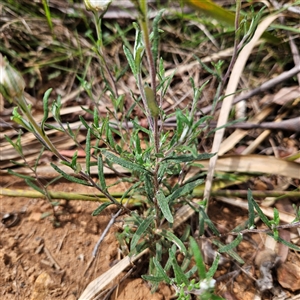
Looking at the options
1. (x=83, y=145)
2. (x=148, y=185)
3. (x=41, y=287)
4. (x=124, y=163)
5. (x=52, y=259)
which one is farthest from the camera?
(x=83, y=145)

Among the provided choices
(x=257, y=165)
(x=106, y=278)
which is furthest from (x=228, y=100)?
(x=106, y=278)

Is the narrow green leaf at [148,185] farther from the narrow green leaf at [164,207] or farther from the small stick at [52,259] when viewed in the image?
the small stick at [52,259]

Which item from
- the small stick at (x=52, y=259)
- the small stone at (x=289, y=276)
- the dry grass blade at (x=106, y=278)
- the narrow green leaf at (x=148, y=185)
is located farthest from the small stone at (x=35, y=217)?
the small stone at (x=289, y=276)

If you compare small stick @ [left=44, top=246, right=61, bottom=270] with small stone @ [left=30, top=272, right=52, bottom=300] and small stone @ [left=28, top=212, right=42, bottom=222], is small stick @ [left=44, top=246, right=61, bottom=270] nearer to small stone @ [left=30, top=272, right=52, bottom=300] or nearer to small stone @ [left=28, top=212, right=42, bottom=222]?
small stone @ [left=30, top=272, right=52, bottom=300]

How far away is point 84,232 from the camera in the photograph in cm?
219

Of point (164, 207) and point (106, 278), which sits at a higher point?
point (164, 207)

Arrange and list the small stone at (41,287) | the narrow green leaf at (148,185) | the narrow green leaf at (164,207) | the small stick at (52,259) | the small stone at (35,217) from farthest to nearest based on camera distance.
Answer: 1. the small stone at (35,217)
2. the small stick at (52,259)
3. the small stone at (41,287)
4. the narrow green leaf at (148,185)
5. the narrow green leaf at (164,207)

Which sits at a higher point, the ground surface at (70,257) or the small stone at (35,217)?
the small stone at (35,217)

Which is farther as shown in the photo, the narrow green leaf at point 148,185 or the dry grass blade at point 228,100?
the dry grass blade at point 228,100

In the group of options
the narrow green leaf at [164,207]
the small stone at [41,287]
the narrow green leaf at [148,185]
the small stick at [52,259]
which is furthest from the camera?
the small stick at [52,259]

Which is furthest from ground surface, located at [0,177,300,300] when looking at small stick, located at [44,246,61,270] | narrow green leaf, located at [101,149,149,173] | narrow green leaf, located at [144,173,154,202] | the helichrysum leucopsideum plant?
narrow green leaf, located at [101,149,149,173]

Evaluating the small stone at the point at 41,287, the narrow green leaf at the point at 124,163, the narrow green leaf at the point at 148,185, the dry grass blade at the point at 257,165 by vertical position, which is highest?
the narrow green leaf at the point at 124,163

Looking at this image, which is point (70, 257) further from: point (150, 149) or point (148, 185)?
point (150, 149)

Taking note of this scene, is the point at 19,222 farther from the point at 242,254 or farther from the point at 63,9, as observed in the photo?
the point at 63,9
